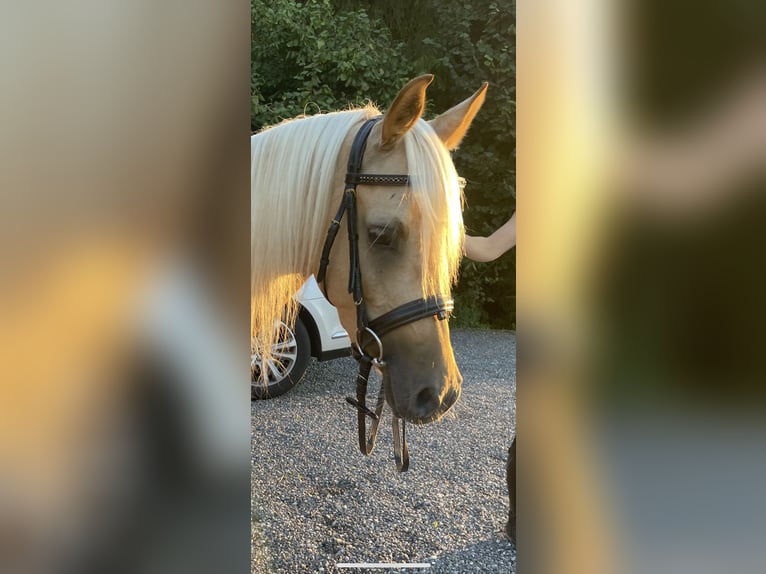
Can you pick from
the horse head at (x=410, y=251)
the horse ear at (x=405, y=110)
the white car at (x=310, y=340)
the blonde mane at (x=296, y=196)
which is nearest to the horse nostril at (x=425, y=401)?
the horse head at (x=410, y=251)

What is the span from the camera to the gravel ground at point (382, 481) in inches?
69.5

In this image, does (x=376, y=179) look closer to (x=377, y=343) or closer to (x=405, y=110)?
(x=405, y=110)

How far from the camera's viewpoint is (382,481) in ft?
7.28

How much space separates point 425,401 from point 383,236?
347 mm

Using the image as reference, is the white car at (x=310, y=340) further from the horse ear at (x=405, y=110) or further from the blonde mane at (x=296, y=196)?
the horse ear at (x=405, y=110)

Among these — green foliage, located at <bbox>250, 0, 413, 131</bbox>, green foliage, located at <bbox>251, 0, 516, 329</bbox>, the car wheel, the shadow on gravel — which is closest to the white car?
the car wheel

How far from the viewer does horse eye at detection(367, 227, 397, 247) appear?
1123 mm
